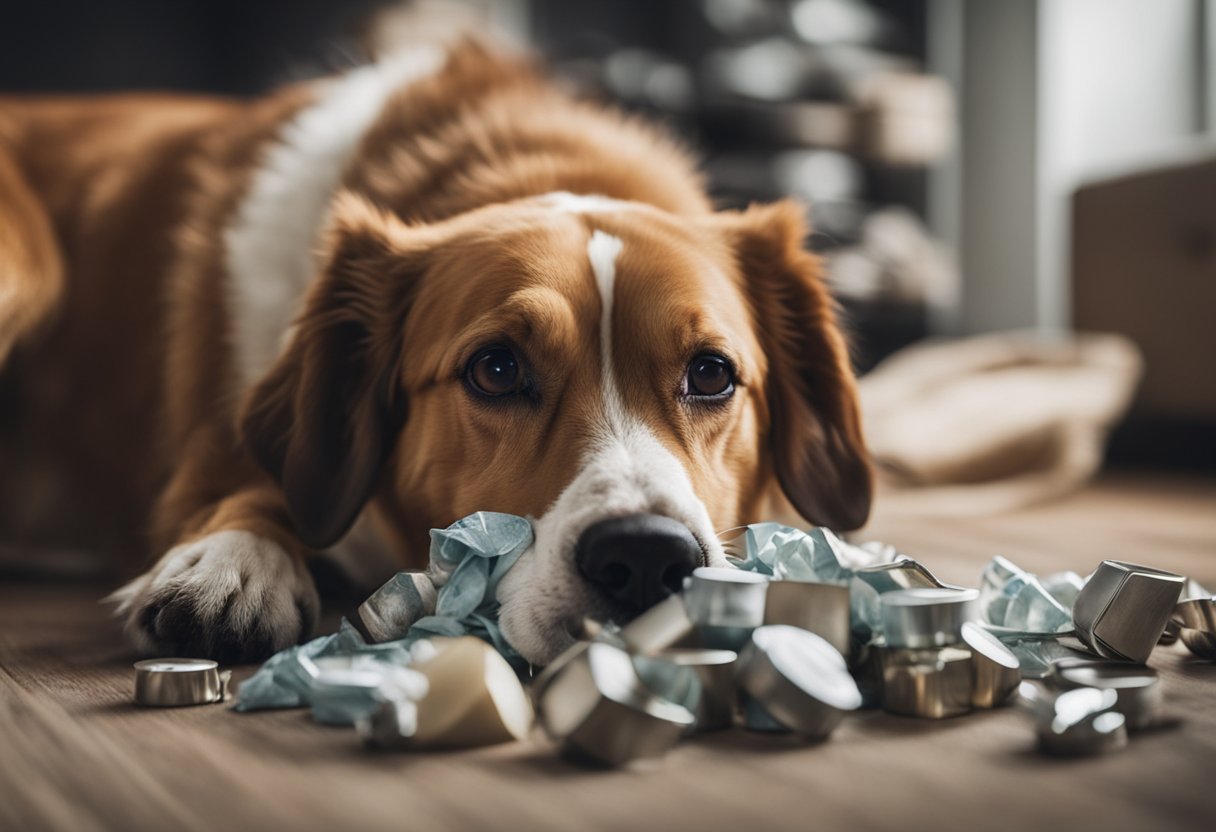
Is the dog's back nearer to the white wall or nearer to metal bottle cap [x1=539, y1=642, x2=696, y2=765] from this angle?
metal bottle cap [x1=539, y1=642, x2=696, y2=765]

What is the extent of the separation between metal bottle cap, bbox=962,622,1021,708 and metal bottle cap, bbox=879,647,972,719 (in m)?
0.01

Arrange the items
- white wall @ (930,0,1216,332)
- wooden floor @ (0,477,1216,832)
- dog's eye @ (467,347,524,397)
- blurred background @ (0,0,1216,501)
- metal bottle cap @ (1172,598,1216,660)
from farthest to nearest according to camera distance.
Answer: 1. white wall @ (930,0,1216,332)
2. blurred background @ (0,0,1216,501)
3. dog's eye @ (467,347,524,397)
4. metal bottle cap @ (1172,598,1216,660)
5. wooden floor @ (0,477,1216,832)

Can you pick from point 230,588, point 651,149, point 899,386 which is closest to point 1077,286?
point 899,386

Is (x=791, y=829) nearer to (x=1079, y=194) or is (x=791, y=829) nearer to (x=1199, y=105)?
(x=1079, y=194)

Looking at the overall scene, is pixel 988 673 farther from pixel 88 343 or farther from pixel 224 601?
pixel 88 343

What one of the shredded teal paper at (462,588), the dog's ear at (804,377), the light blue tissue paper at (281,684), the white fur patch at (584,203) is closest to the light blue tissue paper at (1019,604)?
the dog's ear at (804,377)

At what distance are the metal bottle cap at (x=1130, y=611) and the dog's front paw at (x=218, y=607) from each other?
0.94 m

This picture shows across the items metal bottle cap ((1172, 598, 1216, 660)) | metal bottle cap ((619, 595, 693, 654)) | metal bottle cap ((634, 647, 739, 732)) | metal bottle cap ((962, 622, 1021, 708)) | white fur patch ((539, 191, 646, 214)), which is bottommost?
metal bottle cap ((1172, 598, 1216, 660))

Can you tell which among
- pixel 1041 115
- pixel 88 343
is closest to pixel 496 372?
pixel 88 343

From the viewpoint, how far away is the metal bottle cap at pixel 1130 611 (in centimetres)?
126

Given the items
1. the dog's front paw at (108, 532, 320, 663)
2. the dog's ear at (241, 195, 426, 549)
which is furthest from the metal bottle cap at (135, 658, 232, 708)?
the dog's ear at (241, 195, 426, 549)

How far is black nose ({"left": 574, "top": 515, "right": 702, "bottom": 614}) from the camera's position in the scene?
1.19 m

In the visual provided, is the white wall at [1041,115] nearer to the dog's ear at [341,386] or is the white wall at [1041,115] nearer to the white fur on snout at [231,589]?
the dog's ear at [341,386]

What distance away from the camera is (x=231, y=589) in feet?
4.59
